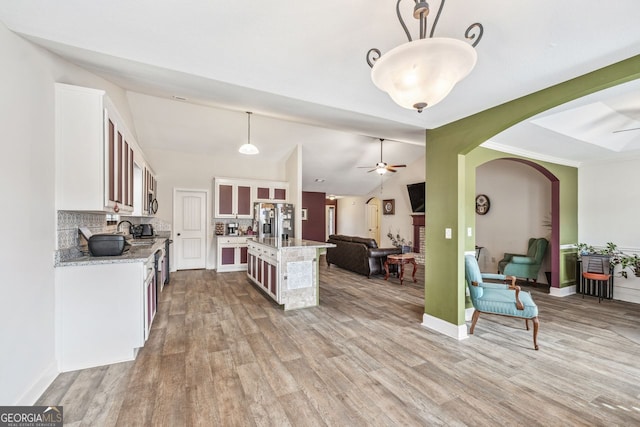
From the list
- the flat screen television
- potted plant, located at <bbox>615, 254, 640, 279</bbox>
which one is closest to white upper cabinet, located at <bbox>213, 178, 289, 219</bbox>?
the flat screen television

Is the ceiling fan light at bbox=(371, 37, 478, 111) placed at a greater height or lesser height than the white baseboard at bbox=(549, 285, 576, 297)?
greater

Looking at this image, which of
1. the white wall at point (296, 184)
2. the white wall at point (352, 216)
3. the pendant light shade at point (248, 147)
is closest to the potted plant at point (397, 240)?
the white wall at point (352, 216)

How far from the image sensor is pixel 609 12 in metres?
1.57

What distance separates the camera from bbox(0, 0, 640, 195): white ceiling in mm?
1651

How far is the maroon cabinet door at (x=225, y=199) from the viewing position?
6781 millimetres

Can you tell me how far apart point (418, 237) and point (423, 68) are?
7330 millimetres

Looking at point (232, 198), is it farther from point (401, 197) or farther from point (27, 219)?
point (401, 197)

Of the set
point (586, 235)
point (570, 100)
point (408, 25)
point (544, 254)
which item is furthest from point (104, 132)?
point (586, 235)

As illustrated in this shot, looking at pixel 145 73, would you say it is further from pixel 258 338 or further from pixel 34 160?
pixel 258 338

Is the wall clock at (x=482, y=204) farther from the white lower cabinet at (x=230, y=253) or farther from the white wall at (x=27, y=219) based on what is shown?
the white wall at (x=27, y=219)

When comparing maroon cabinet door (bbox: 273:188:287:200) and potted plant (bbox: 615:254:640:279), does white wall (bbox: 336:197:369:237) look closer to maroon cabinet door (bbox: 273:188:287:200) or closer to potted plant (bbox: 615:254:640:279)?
maroon cabinet door (bbox: 273:188:287:200)

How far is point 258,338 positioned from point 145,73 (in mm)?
2762

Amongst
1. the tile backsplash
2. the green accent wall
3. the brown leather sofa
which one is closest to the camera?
the tile backsplash

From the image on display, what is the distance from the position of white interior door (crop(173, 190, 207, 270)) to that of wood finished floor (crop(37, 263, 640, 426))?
3.21m
